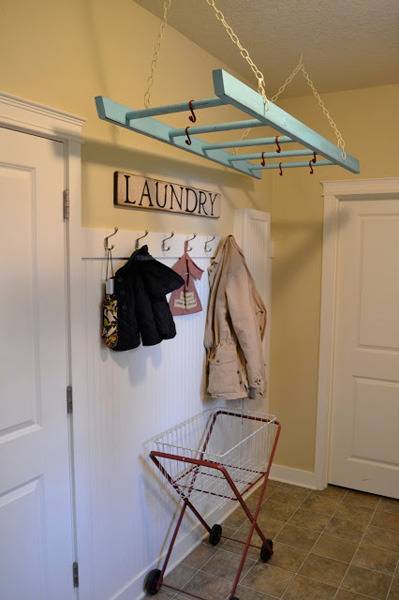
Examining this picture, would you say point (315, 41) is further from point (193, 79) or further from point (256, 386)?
point (256, 386)

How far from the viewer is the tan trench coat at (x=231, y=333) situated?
2.80m

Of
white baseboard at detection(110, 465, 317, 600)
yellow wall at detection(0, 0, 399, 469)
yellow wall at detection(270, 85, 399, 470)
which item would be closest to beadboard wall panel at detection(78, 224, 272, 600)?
white baseboard at detection(110, 465, 317, 600)

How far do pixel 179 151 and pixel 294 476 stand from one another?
2.41 m

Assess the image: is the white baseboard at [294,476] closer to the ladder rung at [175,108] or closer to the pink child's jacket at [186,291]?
the pink child's jacket at [186,291]

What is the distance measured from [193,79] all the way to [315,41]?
0.64 metres

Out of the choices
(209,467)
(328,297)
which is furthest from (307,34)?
(209,467)

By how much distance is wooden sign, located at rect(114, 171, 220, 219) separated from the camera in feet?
6.99

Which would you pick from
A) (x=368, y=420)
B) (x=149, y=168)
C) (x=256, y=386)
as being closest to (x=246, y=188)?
(x=149, y=168)

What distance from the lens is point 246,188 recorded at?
10.6ft

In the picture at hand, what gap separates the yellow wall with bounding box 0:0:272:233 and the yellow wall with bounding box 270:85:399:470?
96 cm

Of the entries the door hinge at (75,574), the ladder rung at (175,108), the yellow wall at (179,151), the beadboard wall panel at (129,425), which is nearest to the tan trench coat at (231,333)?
the beadboard wall panel at (129,425)

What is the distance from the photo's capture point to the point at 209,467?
2.15 m

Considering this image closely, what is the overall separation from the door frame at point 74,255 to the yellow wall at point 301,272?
6.31ft

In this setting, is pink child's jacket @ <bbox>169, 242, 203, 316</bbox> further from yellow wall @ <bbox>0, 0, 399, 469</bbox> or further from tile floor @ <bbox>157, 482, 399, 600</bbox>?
tile floor @ <bbox>157, 482, 399, 600</bbox>
